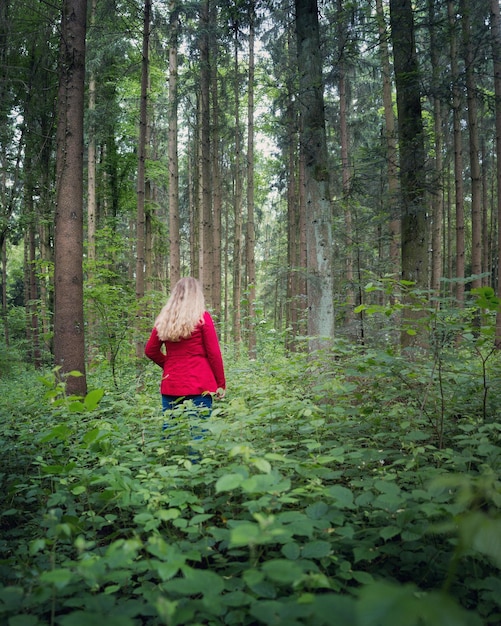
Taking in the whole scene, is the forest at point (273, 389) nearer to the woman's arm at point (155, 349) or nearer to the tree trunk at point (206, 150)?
the tree trunk at point (206, 150)

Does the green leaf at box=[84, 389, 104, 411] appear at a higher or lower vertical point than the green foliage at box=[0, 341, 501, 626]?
higher

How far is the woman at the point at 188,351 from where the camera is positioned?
4164mm

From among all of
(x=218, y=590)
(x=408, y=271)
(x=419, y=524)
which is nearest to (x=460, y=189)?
(x=408, y=271)

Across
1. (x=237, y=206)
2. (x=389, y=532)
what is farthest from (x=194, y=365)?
(x=237, y=206)

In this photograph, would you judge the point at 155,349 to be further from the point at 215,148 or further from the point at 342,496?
the point at 215,148

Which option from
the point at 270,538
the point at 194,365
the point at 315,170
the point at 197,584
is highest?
the point at 315,170

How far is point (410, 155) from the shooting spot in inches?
266

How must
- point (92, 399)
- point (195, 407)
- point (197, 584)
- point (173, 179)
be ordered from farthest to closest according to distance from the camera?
1. point (173, 179)
2. point (195, 407)
3. point (92, 399)
4. point (197, 584)

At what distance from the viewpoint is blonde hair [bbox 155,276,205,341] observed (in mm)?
4215

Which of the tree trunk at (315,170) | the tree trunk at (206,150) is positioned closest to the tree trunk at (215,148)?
the tree trunk at (206,150)

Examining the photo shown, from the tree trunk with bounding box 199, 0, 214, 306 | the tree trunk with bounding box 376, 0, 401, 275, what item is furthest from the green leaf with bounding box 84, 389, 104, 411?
the tree trunk with bounding box 199, 0, 214, 306

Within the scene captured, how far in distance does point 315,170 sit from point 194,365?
410cm

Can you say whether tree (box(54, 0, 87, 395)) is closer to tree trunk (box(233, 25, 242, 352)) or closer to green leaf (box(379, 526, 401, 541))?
green leaf (box(379, 526, 401, 541))

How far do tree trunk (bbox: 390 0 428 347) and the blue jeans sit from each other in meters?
3.97
